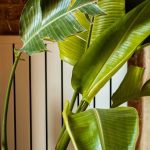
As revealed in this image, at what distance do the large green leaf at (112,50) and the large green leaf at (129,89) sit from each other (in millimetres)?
179

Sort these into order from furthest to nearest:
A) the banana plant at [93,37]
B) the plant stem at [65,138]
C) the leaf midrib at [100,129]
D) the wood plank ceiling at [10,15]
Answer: the wood plank ceiling at [10,15], the plant stem at [65,138], the banana plant at [93,37], the leaf midrib at [100,129]

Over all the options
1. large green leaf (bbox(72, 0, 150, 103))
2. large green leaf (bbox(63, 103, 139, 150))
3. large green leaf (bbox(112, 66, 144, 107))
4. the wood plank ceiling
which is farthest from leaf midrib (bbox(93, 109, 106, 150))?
the wood plank ceiling

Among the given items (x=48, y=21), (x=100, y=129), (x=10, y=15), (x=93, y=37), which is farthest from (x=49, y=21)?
(x=10, y=15)

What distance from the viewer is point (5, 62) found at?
143 centimetres

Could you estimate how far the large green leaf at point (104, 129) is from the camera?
61 cm

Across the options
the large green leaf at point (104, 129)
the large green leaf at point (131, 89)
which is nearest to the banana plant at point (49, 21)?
the large green leaf at point (104, 129)

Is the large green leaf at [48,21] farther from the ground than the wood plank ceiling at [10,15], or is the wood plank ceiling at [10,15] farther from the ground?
the wood plank ceiling at [10,15]

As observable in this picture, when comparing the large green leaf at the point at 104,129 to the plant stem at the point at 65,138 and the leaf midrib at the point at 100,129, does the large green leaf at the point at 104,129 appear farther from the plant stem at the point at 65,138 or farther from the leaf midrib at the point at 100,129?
the plant stem at the point at 65,138

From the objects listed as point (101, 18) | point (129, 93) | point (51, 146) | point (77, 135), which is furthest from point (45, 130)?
point (77, 135)

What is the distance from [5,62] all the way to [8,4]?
289 millimetres

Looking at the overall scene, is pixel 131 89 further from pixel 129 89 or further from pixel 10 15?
pixel 10 15

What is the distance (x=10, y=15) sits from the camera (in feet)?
4.70

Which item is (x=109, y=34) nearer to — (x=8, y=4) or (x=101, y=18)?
(x=101, y=18)

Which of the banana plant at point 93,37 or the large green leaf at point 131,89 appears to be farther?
the large green leaf at point 131,89
